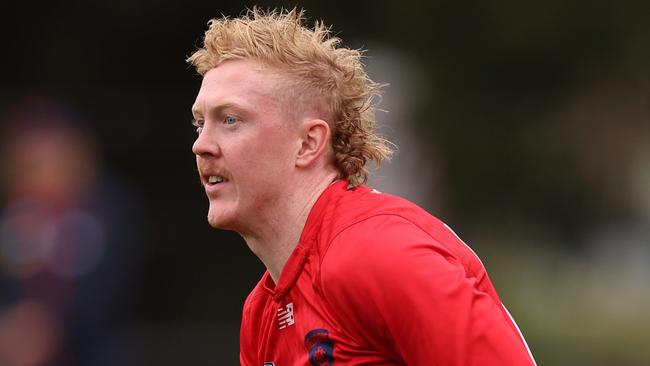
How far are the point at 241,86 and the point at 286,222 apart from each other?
0.46 meters

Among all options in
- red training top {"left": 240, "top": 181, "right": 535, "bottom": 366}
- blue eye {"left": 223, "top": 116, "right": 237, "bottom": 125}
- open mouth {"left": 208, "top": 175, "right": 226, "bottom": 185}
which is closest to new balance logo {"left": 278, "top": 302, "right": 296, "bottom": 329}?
red training top {"left": 240, "top": 181, "right": 535, "bottom": 366}

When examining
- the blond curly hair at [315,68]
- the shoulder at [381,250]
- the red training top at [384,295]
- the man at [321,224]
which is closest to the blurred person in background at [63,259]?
the man at [321,224]

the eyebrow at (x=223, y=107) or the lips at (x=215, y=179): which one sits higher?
the eyebrow at (x=223, y=107)

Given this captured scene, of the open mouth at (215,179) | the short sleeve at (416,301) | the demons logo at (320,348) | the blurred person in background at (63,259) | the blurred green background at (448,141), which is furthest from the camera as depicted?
the blurred green background at (448,141)

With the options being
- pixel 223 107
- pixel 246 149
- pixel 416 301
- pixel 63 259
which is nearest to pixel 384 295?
pixel 416 301

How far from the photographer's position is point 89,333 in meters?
7.19

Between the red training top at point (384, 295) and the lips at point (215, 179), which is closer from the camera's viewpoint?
the red training top at point (384, 295)

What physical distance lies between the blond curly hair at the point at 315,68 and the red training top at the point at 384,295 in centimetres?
26

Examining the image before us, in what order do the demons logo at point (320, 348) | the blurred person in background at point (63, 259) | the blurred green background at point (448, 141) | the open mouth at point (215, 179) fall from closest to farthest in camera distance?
the demons logo at point (320, 348) < the open mouth at point (215, 179) < the blurred person in background at point (63, 259) < the blurred green background at point (448, 141)

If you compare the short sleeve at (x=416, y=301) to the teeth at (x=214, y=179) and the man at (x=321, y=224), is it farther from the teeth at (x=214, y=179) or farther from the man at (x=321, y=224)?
the teeth at (x=214, y=179)

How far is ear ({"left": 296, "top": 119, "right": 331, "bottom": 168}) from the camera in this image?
367 cm

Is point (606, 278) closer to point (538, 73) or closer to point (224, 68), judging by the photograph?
point (538, 73)

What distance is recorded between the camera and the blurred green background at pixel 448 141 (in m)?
8.63

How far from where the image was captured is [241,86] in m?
3.64
